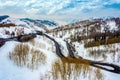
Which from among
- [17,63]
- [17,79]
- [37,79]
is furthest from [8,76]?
[17,63]

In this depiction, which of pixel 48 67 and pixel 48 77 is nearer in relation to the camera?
pixel 48 77

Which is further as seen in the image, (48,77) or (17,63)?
(17,63)

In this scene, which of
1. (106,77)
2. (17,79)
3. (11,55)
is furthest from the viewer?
(11,55)

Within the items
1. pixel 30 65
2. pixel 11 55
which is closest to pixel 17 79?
pixel 30 65

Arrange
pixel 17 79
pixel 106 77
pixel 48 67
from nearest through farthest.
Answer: pixel 17 79 → pixel 106 77 → pixel 48 67

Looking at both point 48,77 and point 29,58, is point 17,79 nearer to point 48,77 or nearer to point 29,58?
point 48,77

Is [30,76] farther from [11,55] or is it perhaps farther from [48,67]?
[11,55]

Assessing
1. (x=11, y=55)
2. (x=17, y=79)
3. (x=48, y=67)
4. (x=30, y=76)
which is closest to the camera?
(x=17, y=79)

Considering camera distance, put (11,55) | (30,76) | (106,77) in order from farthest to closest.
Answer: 1. (11,55)
2. (106,77)
3. (30,76)

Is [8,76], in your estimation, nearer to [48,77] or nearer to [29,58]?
[48,77]
